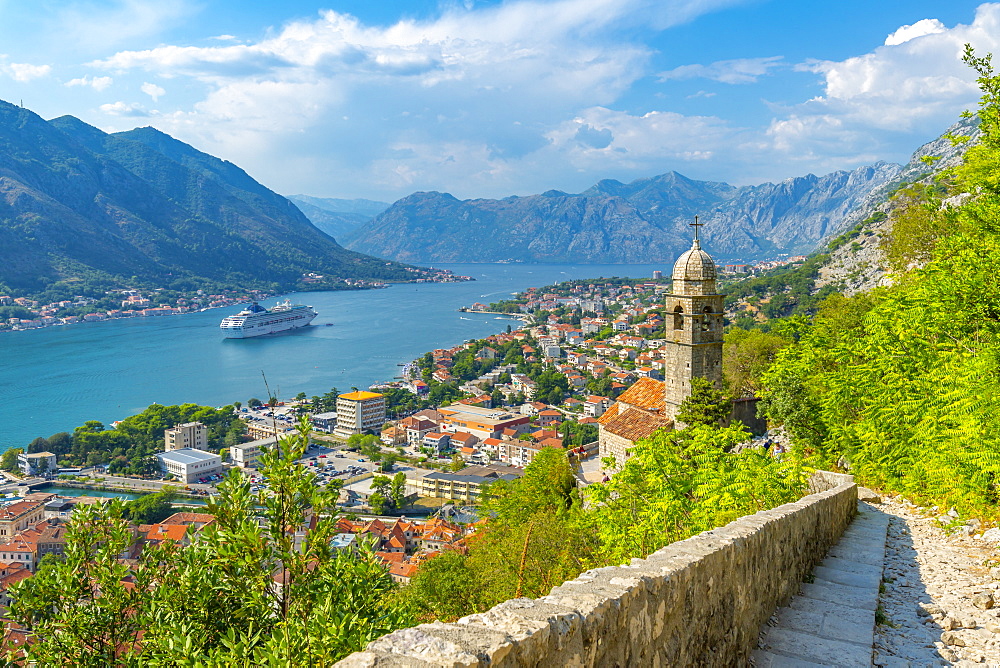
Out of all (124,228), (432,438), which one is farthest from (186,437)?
(124,228)

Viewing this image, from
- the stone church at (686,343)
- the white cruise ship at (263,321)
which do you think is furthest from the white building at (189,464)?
the white cruise ship at (263,321)

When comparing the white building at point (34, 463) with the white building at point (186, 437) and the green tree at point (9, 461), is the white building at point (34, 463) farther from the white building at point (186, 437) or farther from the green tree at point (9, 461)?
the white building at point (186, 437)

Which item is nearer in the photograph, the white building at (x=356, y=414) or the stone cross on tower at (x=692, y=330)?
the stone cross on tower at (x=692, y=330)

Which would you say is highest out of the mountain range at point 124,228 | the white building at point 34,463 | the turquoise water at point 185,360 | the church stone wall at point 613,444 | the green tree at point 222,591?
the mountain range at point 124,228

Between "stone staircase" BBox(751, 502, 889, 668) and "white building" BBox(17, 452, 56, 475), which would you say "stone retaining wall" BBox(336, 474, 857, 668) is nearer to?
"stone staircase" BBox(751, 502, 889, 668)

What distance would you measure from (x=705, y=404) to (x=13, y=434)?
45.8 meters

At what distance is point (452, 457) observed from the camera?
44156 mm

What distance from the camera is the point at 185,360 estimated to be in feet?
213

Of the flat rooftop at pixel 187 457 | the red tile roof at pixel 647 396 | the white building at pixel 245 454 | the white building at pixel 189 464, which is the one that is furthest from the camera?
the white building at pixel 245 454

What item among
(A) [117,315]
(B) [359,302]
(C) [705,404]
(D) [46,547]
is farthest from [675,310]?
(B) [359,302]

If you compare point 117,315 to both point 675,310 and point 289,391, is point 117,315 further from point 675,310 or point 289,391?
point 675,310

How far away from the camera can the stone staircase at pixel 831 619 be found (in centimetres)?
281

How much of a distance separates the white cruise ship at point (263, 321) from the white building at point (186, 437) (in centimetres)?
3996

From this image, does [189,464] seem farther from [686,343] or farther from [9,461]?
[686,343]
